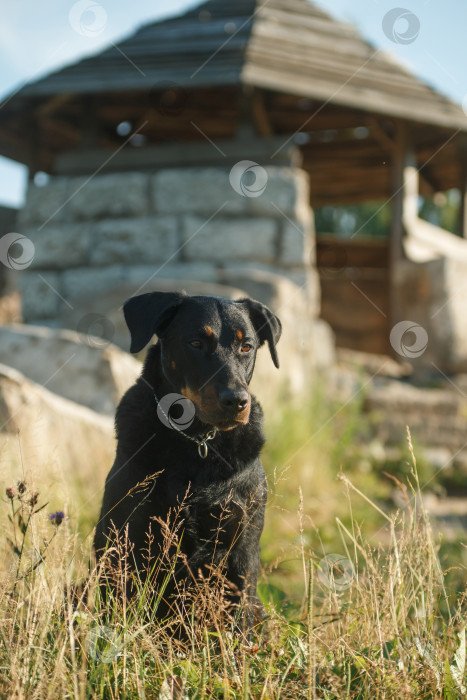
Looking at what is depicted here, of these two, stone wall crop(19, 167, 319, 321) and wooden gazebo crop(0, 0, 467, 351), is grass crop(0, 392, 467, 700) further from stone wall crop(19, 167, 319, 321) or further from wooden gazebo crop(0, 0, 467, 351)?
wooden gazebo crop(0, 0, 467, 351)

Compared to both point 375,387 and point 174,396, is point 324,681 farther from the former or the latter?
point 375,387

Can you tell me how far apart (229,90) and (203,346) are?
24.6 ft

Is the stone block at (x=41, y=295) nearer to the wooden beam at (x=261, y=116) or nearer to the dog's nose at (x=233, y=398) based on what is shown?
the wooden beam at (x=261, y=116)

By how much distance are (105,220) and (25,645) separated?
6.51m

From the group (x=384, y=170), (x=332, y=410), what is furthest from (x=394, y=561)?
(x=384, y=170)

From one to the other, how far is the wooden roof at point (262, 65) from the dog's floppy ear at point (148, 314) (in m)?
5.41

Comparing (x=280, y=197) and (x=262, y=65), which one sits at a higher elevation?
(x=262, y=65)

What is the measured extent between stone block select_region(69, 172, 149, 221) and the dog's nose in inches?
224

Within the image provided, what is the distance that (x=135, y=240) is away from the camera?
25.6ft

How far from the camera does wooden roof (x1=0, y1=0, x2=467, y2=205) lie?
8047 mm

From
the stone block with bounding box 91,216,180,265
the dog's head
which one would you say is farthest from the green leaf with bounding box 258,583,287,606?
the stone block with bounding box 91,216,180,265

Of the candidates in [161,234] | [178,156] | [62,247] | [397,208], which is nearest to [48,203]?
[62,247]

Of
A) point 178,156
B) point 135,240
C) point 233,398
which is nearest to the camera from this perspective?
point 233,398

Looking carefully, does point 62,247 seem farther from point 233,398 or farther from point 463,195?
point 463,195
